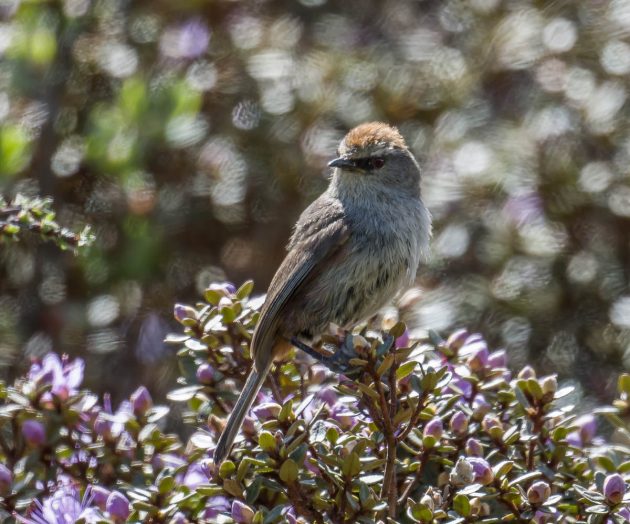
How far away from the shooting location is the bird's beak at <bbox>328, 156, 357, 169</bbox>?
4465 millimetres

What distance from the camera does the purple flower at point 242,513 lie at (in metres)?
2.53

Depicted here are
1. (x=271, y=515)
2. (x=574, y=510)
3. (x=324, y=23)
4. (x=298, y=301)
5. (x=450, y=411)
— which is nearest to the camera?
(x=271, y=515)

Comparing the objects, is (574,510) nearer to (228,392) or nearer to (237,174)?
(228,392)

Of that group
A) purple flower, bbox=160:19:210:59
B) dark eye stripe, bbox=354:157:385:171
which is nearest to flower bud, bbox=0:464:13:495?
dark eye stripe, bbox=354:157:385:171

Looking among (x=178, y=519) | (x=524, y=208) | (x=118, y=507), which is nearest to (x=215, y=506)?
(x=178, y=519)

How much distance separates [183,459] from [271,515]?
0.65 metres

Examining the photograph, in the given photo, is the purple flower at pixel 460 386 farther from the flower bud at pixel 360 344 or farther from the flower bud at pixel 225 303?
the flower bud at pixel 225 303

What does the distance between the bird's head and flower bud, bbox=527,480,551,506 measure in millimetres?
2187

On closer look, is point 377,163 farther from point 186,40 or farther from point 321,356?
point 186,40

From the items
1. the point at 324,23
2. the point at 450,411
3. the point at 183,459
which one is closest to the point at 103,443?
the point at 183,459

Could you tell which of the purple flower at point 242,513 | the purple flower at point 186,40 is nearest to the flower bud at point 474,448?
the purple flower at point 242,513

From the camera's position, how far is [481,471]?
2586 millimetres

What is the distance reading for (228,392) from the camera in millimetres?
3299

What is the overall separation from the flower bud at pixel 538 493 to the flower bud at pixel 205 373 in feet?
3.44
